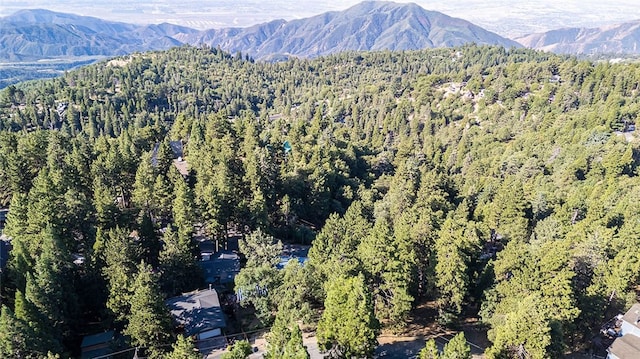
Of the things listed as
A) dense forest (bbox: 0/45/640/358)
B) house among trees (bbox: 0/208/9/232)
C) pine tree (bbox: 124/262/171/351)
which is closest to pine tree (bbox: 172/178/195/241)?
dense forest (bbox: 0/45/640/358)

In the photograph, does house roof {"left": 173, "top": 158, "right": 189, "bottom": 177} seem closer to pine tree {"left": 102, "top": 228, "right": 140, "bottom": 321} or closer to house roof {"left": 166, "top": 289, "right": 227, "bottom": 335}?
pine tree {"left": 102, "top": 228, "right": 140, "bottom": 321}

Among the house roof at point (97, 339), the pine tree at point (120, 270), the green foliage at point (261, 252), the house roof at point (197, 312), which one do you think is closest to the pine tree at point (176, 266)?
the house roof at point (197, 312)

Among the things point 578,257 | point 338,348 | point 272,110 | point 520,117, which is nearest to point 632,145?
point 520,117

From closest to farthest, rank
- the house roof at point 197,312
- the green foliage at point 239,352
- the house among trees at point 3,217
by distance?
the green foliage at point 239,352, the house roof at point 197,312, the house among trees at point 3,217

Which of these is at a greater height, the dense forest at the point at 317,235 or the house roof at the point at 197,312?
the dense forest at the point at 317,235

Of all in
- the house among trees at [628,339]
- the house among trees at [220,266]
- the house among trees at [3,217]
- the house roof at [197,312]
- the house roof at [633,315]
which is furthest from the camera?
the house among trees at [3,217]

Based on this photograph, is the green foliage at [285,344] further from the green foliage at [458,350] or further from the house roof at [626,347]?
the house roof at [626,347]

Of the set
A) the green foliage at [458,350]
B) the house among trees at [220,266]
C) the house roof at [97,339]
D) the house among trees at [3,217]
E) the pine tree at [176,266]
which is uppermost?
the green foliage at [458,350]

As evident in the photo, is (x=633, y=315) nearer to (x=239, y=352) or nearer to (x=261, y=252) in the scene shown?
(x=239, y=352)
